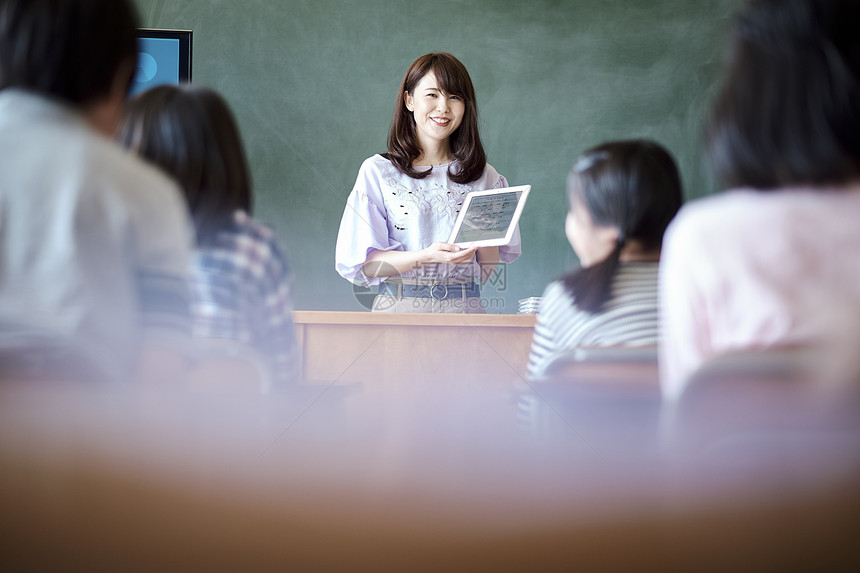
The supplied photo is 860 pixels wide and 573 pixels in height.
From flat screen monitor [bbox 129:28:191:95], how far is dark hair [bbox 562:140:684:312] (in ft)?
0.77

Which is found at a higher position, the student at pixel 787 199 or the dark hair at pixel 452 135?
the dark hair at pixel 452 135

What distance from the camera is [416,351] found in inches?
19.4

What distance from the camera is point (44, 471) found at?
43 centimetres

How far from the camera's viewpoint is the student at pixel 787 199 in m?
0.39

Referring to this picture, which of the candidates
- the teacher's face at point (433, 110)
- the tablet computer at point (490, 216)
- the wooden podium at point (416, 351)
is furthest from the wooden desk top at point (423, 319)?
the teacher's face at point (433, 110)

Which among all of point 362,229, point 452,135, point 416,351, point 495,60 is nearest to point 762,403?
point 416,351

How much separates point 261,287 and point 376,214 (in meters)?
0.52

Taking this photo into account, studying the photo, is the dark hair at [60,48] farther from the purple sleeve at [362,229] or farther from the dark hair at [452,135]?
the dark hair at [452,135]

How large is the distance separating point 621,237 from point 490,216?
48cm

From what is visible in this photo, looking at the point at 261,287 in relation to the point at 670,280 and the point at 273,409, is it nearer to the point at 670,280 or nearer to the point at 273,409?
the point at 273,409

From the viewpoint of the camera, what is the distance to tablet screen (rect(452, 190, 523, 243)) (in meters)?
0.88

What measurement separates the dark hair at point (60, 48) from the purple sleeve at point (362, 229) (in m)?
0.26

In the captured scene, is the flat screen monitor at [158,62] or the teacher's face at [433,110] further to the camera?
the teacher's face at [433,110]

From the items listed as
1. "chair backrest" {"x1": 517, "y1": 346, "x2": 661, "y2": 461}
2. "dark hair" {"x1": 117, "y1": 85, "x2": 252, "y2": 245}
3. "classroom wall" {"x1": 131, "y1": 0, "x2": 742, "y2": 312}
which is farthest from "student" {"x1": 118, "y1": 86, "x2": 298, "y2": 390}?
"classroom wall" {"x1": 131, "y1": 0, "x2": 742, "y2": 312}
